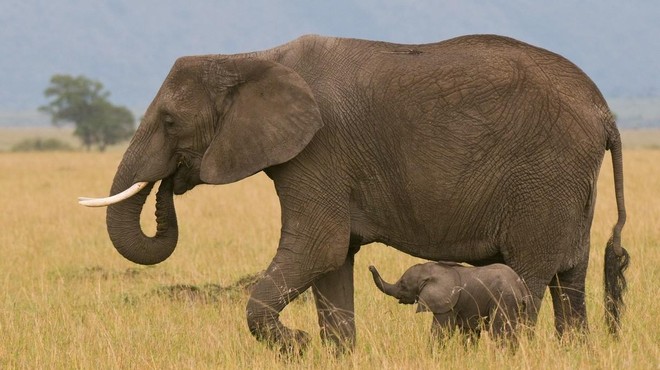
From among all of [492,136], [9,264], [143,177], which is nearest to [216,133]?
[143,177]

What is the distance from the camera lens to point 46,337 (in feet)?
25.3

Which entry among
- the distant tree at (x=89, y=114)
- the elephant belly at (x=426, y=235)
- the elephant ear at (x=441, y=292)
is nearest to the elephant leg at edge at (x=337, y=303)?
the elephant belly at (x=426, y=235)

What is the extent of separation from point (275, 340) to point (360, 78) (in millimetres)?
1615

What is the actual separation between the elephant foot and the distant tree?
6555cm

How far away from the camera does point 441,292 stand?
656 cm

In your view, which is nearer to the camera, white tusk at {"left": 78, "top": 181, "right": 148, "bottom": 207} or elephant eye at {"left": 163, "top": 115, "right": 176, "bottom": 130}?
white tusk at {"left": 78, "top": 181, "right": 148, "bottom": 207}

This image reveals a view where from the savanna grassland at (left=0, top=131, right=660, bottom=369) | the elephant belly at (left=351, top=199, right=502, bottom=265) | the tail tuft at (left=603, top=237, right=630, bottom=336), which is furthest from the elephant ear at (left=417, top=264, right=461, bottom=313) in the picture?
the tail tuft at (left=603, top=237, right=630, bottom=336)

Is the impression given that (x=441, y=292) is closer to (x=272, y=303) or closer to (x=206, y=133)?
(x=272, y=303)

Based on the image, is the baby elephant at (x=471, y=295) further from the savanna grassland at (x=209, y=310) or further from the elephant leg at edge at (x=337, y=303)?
the elephant leg at edge at (x=337, y=303)

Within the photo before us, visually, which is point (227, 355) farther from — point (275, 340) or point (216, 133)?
point (216, 133)

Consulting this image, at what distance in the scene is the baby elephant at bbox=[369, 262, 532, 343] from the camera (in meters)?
6.56

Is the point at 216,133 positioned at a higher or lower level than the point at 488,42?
lower

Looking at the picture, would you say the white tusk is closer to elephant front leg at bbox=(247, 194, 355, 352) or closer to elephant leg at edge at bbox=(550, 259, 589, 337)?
elephant front leg at bbox=(247, 194, 355, 352)

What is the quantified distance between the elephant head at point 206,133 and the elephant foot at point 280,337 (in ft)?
2.84
